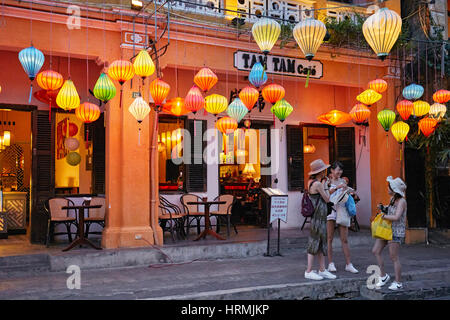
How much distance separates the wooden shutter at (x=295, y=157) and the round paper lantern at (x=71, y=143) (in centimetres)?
592

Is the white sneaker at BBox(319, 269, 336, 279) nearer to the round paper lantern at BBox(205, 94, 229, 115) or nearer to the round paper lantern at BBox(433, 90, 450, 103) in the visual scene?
the round paper lantern at BBox(205, 94, 229, 115)

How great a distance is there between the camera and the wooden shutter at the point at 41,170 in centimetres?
1033

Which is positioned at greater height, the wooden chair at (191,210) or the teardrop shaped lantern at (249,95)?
the teardrop shaped lantern at (249,95)

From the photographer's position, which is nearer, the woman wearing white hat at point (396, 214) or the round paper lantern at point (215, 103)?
the woman wearing white hat at point (396, 214)

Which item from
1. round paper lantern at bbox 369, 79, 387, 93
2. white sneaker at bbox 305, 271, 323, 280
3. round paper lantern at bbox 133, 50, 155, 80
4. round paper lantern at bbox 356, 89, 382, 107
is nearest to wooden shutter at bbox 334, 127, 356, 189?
round paper lantern at bbox 356, 89, 382, 107

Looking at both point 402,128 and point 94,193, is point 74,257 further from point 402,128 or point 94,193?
point 402,128

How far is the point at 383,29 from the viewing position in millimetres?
7887

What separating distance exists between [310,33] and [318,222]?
335 cm

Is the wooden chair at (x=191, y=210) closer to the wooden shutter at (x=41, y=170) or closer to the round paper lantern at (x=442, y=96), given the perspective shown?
the wooden shutter at (x=41, y=170)

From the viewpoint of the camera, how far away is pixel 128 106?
9.73m

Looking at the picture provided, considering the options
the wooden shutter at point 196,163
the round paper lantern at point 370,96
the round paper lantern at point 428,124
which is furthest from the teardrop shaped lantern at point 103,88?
the round paper lantern at point 428,124

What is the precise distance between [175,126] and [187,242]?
353 centimetres

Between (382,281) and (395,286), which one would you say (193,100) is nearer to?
(382,281)

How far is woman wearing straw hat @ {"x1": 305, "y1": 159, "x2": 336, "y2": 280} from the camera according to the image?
7.59 meters
